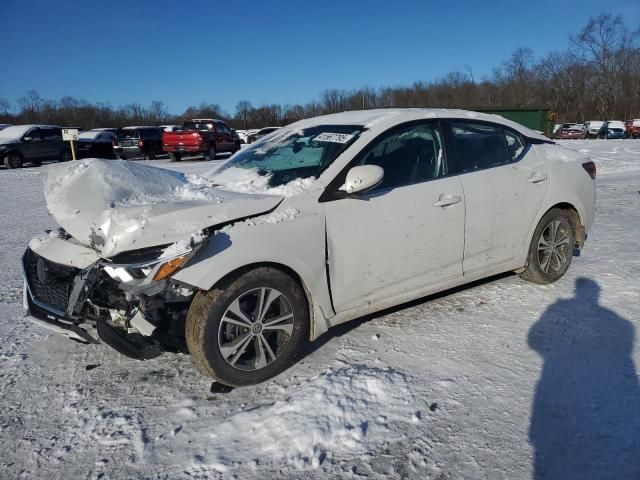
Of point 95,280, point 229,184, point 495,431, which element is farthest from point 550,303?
point 95,280

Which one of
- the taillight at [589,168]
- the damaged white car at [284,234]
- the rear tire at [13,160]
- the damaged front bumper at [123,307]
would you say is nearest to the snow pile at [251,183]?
the damaged white car at [284,234]

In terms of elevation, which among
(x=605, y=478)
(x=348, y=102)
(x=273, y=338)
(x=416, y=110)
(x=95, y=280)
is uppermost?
(x=348, y=102)

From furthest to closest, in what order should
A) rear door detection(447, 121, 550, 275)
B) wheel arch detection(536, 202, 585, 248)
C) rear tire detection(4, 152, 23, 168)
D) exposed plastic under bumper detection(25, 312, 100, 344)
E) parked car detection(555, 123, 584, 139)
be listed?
parked car detection(555, 123, 584, 139) → rear tire detection(4, 152, 23, 168) → wheel arch detection(536, 202, 585, 248) → rear door detection(447, 121, 550, 275) → exposed plastic under bumper detection(25, 312, 100, 344)

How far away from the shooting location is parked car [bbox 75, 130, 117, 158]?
70.0 ft

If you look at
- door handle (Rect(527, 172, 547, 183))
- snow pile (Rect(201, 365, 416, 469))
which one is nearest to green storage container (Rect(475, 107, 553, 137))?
door handle (Rect(527, 172, 547, 183))

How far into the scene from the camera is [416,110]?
3857mm

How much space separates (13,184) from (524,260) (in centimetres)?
1390

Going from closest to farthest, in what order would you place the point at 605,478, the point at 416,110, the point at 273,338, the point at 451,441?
1. the point at 605,478
2. the point at 451,441
3. the point at 273,338
4. the point at 416,110

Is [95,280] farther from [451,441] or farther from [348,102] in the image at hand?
[348,102]

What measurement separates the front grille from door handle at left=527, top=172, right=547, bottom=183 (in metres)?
3.63

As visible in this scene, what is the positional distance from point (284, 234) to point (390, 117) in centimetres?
138

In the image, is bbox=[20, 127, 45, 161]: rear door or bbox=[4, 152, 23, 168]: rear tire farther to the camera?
bbox=[20, 127, 45, 161]: rear door

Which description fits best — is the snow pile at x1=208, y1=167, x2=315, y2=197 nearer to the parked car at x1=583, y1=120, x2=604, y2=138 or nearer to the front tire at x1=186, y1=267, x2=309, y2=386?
the front tire at x1=186, y1=267, x2=309, y2=386

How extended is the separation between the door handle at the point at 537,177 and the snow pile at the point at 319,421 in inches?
88.0
